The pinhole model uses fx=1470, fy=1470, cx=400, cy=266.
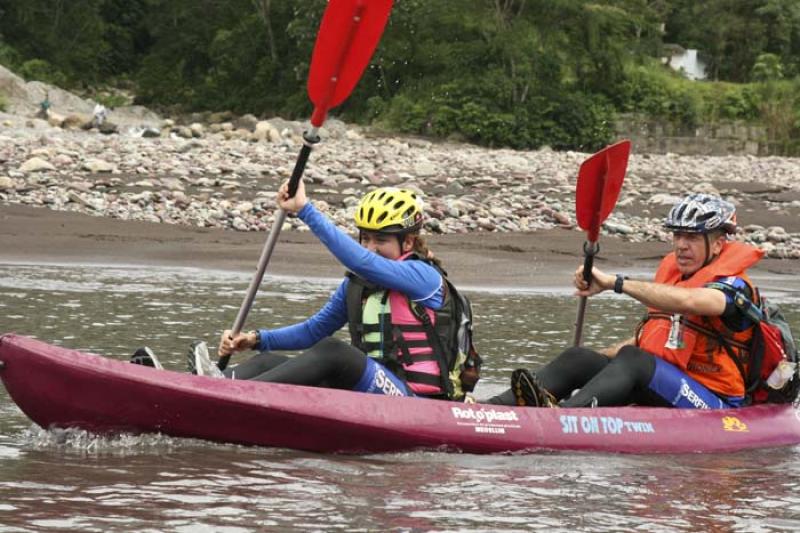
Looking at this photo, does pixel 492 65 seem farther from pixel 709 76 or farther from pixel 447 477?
pixel 447 477

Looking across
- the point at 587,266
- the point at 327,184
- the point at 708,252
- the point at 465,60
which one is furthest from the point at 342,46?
the point at 465,60

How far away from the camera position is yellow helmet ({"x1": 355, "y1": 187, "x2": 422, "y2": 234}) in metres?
5.96

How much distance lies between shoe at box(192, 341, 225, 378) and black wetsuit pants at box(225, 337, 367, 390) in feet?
0.59

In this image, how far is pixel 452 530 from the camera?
5.05 meters

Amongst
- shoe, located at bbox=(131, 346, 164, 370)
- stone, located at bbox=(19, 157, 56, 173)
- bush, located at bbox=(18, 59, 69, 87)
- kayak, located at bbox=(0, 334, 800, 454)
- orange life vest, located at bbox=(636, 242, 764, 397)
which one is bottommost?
kayak, located at bbox=(0, 334, 800, 454)

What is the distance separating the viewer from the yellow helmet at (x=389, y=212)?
19.6 ft

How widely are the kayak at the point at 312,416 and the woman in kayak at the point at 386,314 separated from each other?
105mm

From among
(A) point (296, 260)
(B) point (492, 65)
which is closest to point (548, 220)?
(A) point (296, 260)

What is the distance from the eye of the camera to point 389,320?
602 cm

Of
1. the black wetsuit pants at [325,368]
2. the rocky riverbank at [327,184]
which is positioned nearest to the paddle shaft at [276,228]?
the black wetsuit pants at [325,368]

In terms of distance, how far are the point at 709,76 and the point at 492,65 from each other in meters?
9.55

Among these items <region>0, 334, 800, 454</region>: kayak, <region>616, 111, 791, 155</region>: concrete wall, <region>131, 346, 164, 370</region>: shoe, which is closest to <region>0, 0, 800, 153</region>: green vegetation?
<region>616, 111, 791, 155</region>: concrete wall

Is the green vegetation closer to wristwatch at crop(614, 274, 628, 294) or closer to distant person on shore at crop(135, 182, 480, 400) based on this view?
wristwatch at crop(614, 274, 628, 294)

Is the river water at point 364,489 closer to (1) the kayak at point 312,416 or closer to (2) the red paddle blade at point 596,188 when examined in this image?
(1) the kayak at point 312,416
